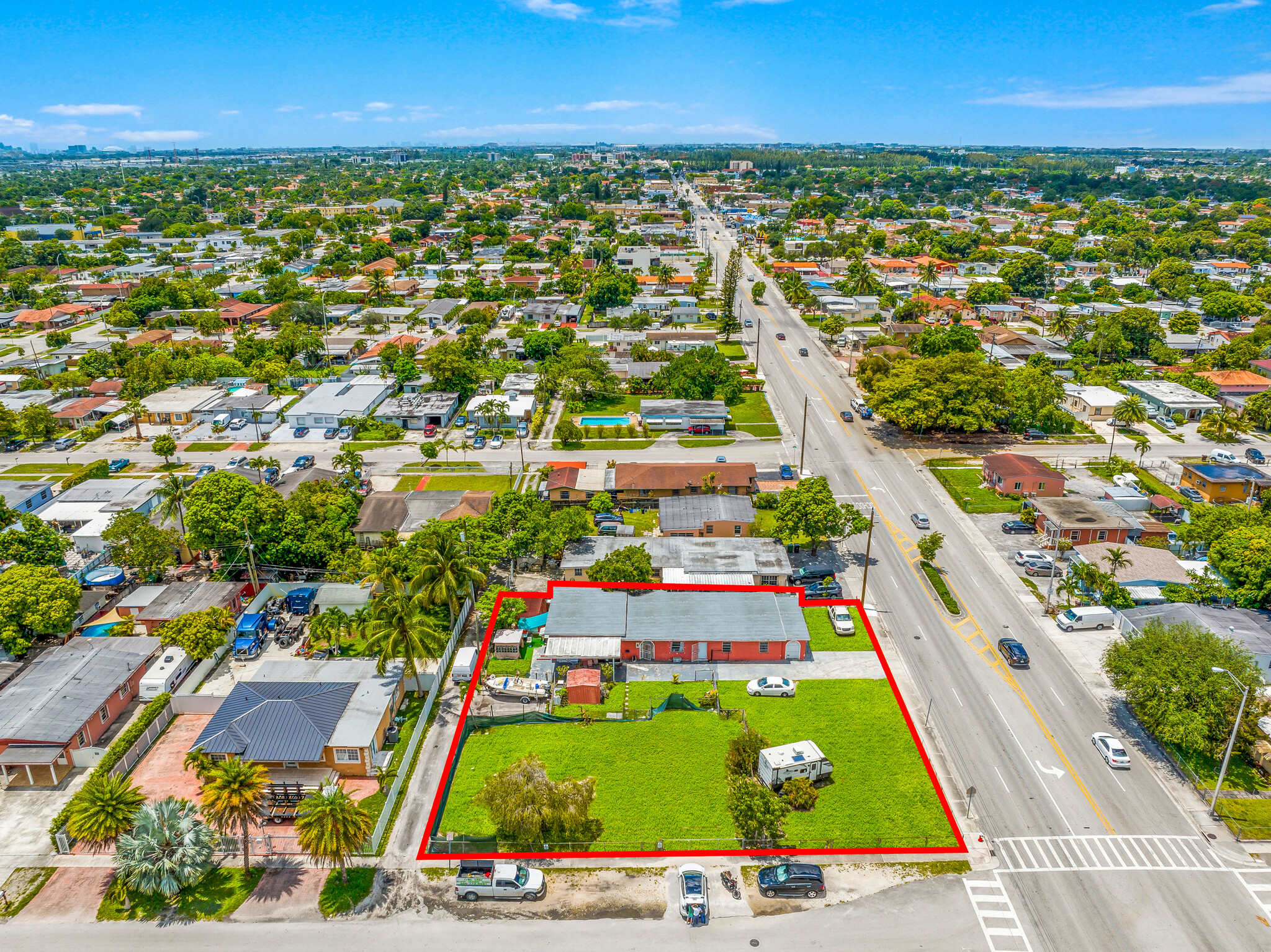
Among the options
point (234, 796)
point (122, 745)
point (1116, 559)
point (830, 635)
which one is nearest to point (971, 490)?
point (1116, 559)

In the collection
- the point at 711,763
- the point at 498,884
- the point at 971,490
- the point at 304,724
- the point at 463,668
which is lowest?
the point at 971,490

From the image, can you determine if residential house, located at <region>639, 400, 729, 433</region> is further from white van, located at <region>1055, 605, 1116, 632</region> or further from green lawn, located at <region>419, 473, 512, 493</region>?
white van, located at <region>1055, 605, 1116, 632</region>

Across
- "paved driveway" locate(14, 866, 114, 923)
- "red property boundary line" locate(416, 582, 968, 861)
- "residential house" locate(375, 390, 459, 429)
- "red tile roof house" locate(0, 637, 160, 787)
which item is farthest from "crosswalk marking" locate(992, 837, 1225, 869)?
"residential house" locate(375, 390, 459, 429)

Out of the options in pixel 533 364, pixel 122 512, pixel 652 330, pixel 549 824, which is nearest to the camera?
pixel 549 824

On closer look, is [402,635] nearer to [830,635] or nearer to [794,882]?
[794,882]

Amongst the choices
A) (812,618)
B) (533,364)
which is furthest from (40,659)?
(533,364)

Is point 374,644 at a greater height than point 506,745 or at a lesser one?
greater

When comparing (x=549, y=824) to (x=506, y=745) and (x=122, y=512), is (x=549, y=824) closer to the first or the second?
(x=506, y=745)
